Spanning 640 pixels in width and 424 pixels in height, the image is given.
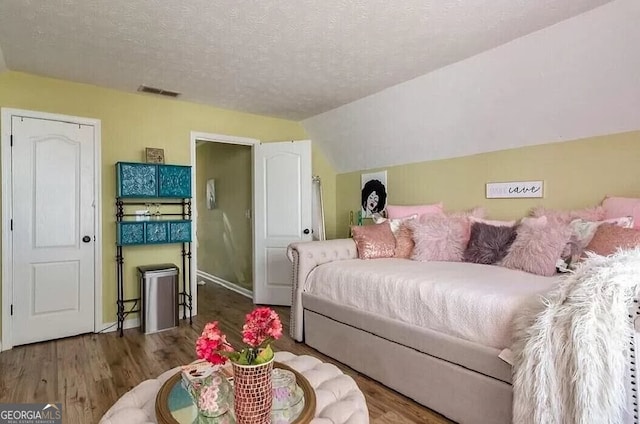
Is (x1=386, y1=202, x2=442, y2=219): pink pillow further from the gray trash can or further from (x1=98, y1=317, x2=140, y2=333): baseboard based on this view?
(x1=98, y1=317, x2=140, y2=333): baseboard

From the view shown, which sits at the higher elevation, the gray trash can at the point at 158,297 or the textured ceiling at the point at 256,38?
the textured ceiling at the point at 256,38

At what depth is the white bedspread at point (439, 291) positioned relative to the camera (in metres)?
1.72

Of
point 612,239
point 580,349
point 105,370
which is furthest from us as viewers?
point 105,370

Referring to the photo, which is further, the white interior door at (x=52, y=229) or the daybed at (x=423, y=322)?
the white interior door at (x=52, y=229)

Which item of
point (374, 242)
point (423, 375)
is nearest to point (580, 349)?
point (423, 375)

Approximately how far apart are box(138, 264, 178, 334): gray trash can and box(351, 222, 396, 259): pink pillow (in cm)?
193

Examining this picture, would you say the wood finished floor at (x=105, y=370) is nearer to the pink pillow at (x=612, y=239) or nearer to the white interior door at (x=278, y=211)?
the white interior door at (x=278, y=211)

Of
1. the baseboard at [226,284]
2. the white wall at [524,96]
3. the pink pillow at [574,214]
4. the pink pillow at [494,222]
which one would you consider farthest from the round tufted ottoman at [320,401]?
the baseboard at [226,284]

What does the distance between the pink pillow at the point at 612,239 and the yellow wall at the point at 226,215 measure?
3.83m

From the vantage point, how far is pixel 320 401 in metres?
1.32

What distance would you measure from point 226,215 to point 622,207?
15.6 feet

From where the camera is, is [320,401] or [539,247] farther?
[539,247]

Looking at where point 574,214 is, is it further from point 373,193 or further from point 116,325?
point 116,325

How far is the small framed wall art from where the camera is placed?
3516 mm
